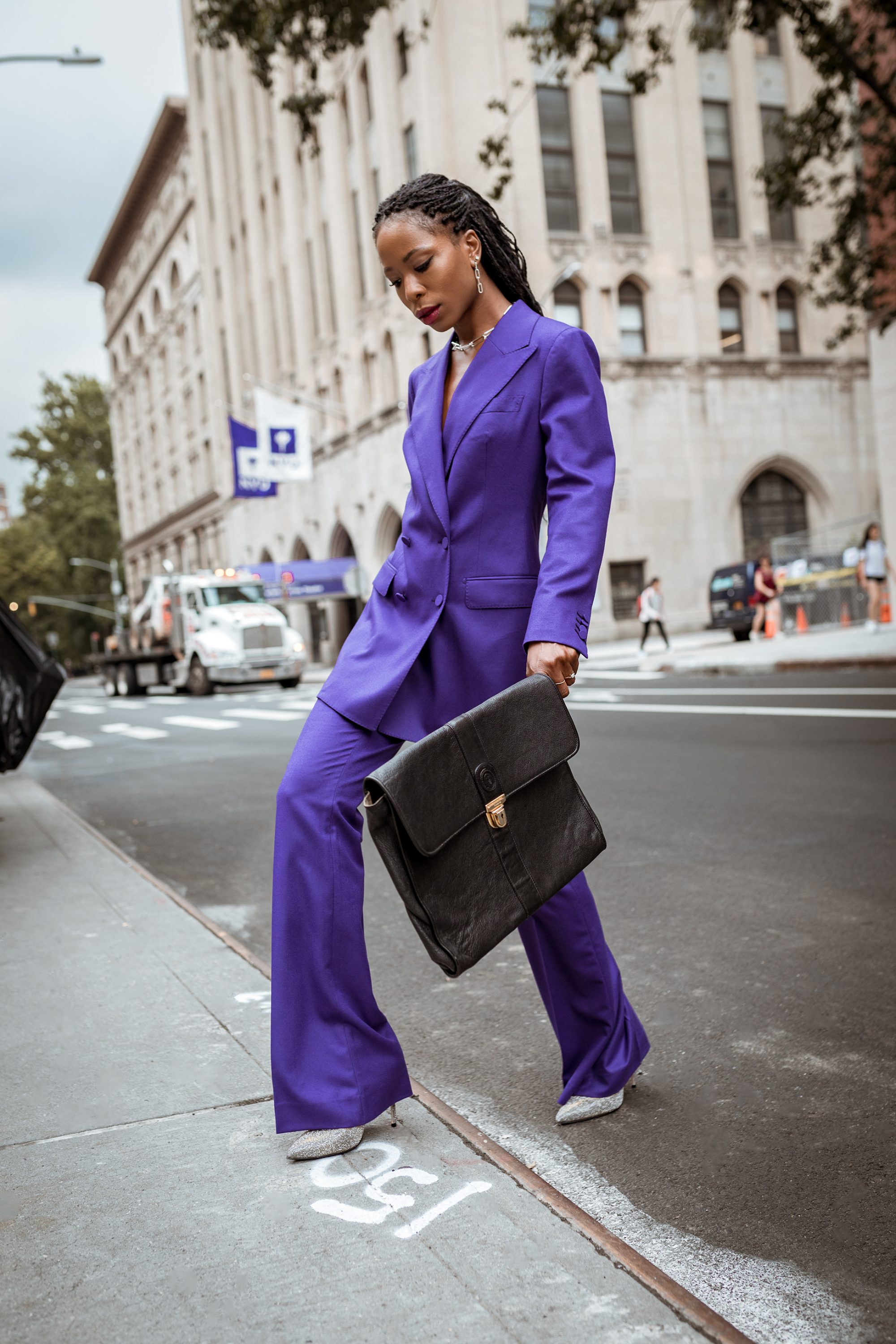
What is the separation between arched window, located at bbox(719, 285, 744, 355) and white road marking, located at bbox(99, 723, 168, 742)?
79.2ft

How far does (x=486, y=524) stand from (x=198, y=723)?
15896 millimetres

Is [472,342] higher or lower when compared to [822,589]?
higher

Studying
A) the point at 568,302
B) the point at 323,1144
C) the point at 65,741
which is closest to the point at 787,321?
the point at 568,302

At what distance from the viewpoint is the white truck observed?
28344mm

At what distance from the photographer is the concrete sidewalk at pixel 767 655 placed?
54.5ft

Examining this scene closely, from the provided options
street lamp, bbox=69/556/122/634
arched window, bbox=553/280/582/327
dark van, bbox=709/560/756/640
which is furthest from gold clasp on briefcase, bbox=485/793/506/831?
street lamp, bbox=69/556/122/634

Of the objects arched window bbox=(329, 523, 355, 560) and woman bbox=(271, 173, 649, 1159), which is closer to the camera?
woman bbox=(271, 173, 649, 1159)

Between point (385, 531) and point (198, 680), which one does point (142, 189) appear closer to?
point (385, 531)

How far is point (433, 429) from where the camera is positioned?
105 inches

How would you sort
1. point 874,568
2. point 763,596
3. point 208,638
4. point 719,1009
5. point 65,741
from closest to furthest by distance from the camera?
point 719,1009 < point 65,741 < point 874,568 < point 763,596 < point 208,638

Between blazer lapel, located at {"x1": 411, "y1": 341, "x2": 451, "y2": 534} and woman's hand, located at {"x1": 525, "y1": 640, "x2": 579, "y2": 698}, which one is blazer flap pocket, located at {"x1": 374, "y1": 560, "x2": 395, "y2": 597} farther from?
woman's hand, located at {"x1": 525, "y1": 640, "x2": 579, "y2": 698}

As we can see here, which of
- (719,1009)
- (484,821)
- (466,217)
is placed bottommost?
(719,1009)

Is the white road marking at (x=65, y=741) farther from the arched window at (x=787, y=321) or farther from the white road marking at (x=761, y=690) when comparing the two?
the arched window at (x=787, y=321)

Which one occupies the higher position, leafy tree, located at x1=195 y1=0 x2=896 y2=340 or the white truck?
leafy tree, located at x1=195 y1=0 x2=896 y2=340
